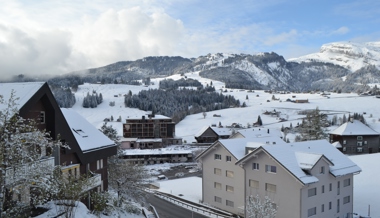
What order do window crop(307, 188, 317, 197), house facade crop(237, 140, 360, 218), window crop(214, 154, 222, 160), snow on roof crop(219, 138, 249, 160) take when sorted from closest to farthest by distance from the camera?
house facade crop(237, 140, 360, 218) → window crop(307, 188, 317, 197) → snow on roof crop(219, 138, 249, 160) → window crop(214, 154, 222, 160)

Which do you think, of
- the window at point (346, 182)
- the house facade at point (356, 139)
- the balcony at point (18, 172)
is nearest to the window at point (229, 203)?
the window at point (346, 182)

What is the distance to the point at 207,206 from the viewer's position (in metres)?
40.5

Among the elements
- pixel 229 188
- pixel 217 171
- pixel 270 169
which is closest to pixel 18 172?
pixel 270 169

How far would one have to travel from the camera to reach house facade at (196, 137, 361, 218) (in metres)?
30.9

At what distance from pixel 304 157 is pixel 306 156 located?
22 centimetres

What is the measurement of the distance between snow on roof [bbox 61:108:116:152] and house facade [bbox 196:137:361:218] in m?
14.9

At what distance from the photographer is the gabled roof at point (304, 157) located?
3094 cm

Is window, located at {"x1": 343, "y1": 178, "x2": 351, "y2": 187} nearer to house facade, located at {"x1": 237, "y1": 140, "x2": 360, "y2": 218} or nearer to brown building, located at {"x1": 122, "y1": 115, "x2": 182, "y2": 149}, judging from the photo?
house facade, located at {"x1": 237, "y1": 140, "x2": 360, "y2": 218}

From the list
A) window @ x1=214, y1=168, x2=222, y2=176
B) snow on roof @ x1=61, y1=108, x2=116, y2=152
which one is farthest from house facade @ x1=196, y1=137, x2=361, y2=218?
snow on roof @ x1=61, y1=108, x2=116, y2=152

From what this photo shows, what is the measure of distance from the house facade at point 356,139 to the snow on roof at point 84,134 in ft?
243

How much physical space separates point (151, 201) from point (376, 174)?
109ft

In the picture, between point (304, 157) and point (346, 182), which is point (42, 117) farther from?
point (346, 182)

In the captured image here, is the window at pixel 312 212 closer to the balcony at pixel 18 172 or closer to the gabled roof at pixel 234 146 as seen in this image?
the gabled roof at pixel 234 146

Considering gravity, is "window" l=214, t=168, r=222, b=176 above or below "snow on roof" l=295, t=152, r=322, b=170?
below
